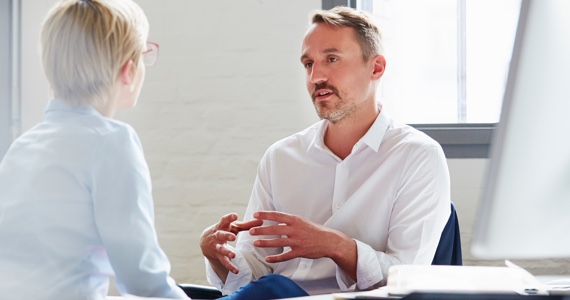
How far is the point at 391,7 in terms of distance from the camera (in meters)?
2.93

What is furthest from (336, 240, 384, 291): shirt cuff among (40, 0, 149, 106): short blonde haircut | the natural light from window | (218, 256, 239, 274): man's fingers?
the natural light from window

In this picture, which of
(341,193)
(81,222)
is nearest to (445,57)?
(341,193)

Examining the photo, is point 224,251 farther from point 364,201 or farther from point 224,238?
point 364,201

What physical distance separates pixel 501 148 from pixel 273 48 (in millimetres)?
2119

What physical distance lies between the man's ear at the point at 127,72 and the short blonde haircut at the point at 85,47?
0.04 feet

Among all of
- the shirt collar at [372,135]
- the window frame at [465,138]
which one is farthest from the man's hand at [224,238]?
the window frame at [465,138]

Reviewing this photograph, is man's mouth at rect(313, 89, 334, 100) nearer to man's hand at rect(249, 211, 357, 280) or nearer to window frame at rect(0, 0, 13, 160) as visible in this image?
man's hand at rect(249, 211, 357, 280)

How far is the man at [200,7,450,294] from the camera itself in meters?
1.79

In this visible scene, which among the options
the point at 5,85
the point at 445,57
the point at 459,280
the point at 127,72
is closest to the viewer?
the point at 459,280

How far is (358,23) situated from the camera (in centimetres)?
218

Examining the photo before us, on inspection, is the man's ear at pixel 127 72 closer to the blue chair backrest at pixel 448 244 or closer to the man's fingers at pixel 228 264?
the man's fingers at pixel 228 264

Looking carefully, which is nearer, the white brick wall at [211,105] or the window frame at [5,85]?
the white brick wall at [211,105]

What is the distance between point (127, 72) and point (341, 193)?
816 millimetres

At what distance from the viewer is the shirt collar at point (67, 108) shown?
4.33 ft
